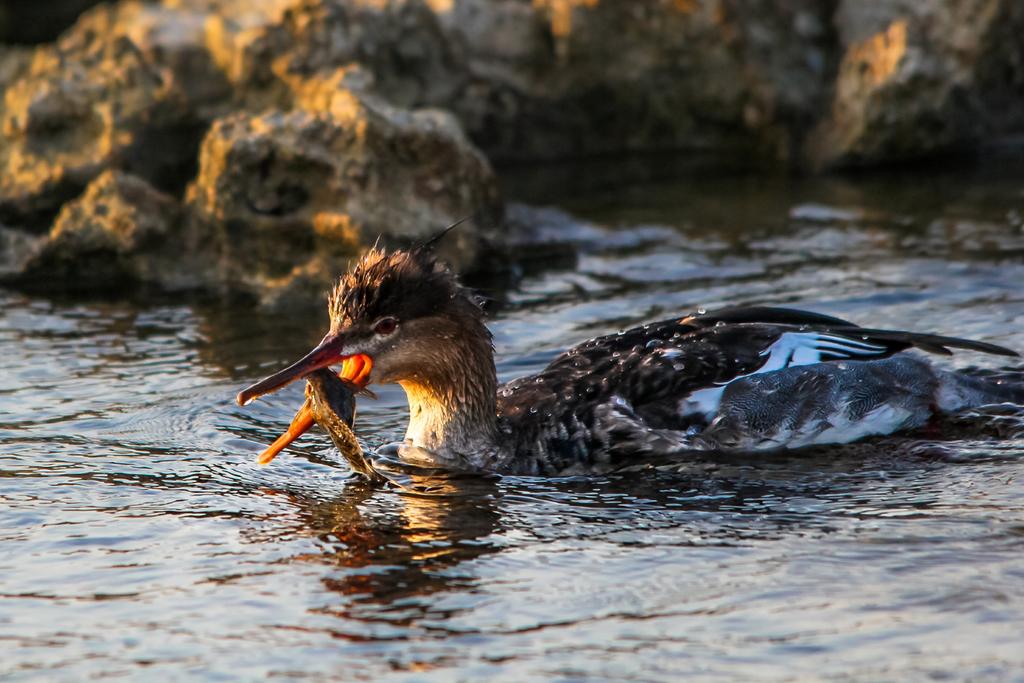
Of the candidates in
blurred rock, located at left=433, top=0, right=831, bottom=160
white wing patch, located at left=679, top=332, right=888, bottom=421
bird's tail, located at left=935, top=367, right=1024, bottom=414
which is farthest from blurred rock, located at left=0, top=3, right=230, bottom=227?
bird's tail, located at left=935, top=367, right=1024, bottom=414

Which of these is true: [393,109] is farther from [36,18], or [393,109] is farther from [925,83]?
[36,18]

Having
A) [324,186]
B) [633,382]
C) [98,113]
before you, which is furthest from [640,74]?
[633,382]

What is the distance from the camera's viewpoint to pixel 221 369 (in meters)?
8.98

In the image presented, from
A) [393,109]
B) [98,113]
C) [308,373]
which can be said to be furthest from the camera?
[98,113]

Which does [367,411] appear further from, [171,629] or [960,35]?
[960,35]

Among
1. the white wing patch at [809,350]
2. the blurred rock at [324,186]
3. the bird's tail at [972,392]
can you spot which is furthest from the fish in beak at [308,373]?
the blurred rock at [324,186]

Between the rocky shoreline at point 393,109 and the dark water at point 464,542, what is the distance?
1022mm

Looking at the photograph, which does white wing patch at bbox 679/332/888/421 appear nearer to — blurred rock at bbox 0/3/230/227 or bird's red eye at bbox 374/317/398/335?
bird's red eye at bbox 374/317/398/335

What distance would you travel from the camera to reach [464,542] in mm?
6289

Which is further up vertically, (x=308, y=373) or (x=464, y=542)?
(x=308, y=373)

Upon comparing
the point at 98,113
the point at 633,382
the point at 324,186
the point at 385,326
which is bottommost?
the point at 633,382

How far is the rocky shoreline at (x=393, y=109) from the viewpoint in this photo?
35.2ft

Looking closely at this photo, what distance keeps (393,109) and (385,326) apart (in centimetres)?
414

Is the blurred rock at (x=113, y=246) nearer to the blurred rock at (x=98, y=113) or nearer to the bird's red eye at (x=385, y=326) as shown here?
the blurred rock at (x=98, y=113)
